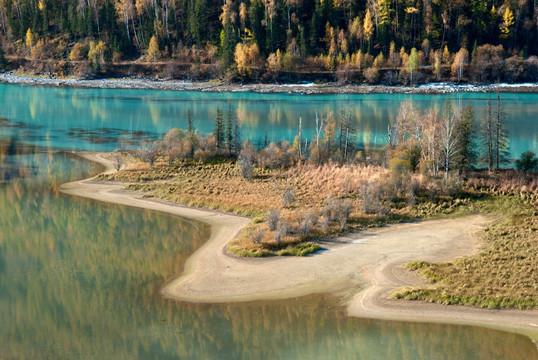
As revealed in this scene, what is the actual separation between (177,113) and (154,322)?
71265mm

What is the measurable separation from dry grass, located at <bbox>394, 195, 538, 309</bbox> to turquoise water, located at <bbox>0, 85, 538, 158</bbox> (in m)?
28.4

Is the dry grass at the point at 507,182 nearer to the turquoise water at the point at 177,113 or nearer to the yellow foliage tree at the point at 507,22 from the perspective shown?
the turquoise water at the point at 177,113

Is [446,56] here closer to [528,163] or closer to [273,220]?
[528,163]

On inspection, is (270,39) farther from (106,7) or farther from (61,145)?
(61,145)

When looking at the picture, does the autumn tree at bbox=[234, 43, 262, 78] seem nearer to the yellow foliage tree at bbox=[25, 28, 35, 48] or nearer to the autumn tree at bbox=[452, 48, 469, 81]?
the autumn tree at bbox=[452, 48, 469, 81]

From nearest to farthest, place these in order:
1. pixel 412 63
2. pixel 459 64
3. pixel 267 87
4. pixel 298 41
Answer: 1. pixel 459 64
2. pixel 412 63
3. pixel 267 87
4. pixel 298 41

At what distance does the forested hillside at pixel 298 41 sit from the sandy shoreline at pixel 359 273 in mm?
97036

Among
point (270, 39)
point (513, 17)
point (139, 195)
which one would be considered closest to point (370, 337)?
point (139, 195)

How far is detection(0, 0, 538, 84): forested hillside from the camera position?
129 m

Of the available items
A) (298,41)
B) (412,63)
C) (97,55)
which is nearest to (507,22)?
(412,63)

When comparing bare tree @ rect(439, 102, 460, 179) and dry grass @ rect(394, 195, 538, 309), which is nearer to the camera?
dry grass @ rect(394, 195, 538, 309)

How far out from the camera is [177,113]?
92.7 metres

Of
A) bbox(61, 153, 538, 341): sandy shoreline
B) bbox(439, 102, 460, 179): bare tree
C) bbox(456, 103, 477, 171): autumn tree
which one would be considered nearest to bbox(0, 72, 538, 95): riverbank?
bbox(456, 103, 477, 171): autumn tree

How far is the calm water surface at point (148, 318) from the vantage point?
2188cm
